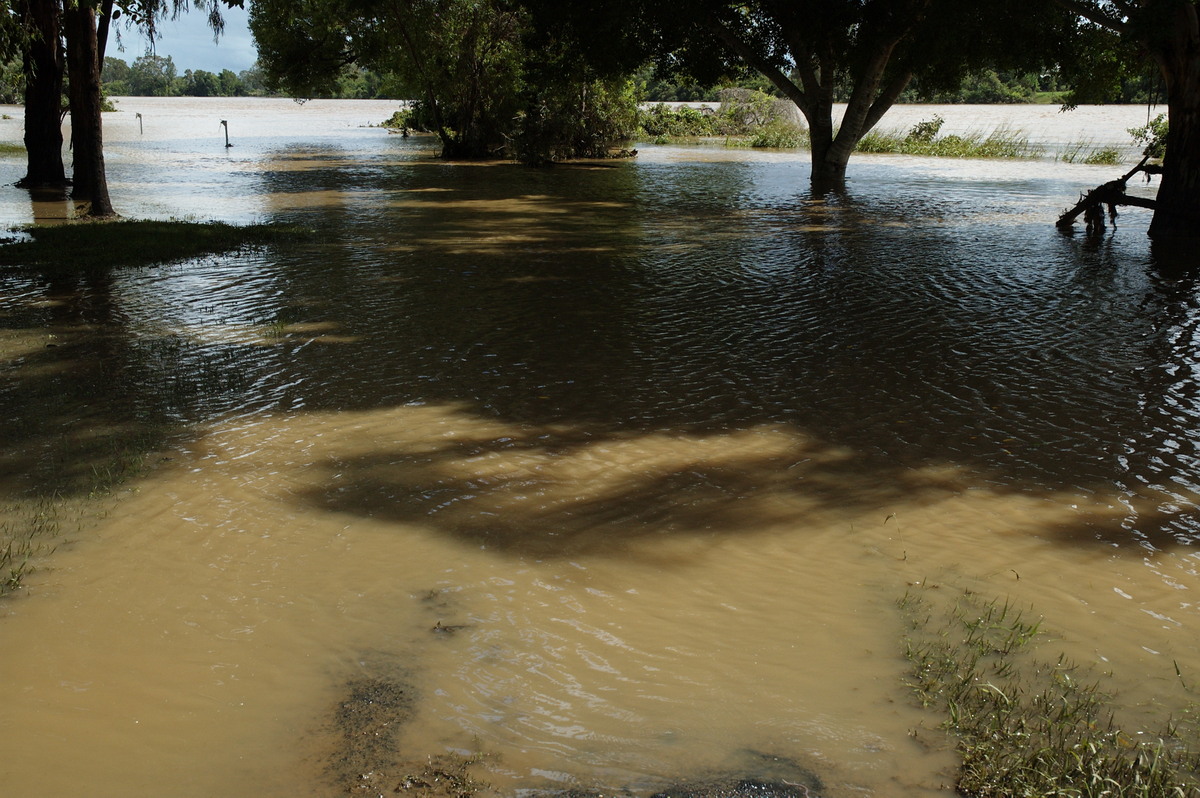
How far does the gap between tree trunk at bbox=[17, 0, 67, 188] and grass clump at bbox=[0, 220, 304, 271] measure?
21.7 ft

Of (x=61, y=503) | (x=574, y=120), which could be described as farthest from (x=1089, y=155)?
(x=61, y=503)

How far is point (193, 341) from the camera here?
8602 millimetres

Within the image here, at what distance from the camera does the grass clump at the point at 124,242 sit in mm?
12102

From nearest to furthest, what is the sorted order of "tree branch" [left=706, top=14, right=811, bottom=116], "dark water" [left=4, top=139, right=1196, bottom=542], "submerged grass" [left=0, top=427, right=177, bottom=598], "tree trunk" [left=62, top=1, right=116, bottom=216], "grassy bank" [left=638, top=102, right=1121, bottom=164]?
"submerged grass" [left=0, top=427, right=177, bottom=598] → "dark water" [left=4, top=139, right=1196, bottom=542] → "tree trunk" [left=62, top=1, right=116, bottom=216] → "tree branch" [left=706, top=14, right=811, bottom=116] → "grassy bank" [left=638, top=102, right=1121, bottom=164]

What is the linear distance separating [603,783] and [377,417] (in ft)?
13.6

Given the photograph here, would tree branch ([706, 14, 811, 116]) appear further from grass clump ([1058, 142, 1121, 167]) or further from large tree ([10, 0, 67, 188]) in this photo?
large tree ([10, 0, 67, 188])

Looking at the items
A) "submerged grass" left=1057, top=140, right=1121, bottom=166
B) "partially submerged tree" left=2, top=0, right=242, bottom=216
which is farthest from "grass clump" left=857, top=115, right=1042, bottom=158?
"partially submerged tree" left=2, top=0, right=242, bottom=216

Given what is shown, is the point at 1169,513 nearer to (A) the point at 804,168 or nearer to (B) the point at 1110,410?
(B) the point at 1110,410

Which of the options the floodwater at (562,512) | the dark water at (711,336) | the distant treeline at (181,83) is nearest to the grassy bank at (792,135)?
the dark water at (711,336)

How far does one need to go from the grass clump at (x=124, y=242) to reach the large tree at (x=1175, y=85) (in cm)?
1411

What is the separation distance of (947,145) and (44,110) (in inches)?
1303

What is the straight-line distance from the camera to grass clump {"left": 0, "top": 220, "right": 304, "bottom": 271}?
476 inches

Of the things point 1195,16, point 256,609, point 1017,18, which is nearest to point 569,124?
point 1017,18

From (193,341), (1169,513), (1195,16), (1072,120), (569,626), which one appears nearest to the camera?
(569,626)
